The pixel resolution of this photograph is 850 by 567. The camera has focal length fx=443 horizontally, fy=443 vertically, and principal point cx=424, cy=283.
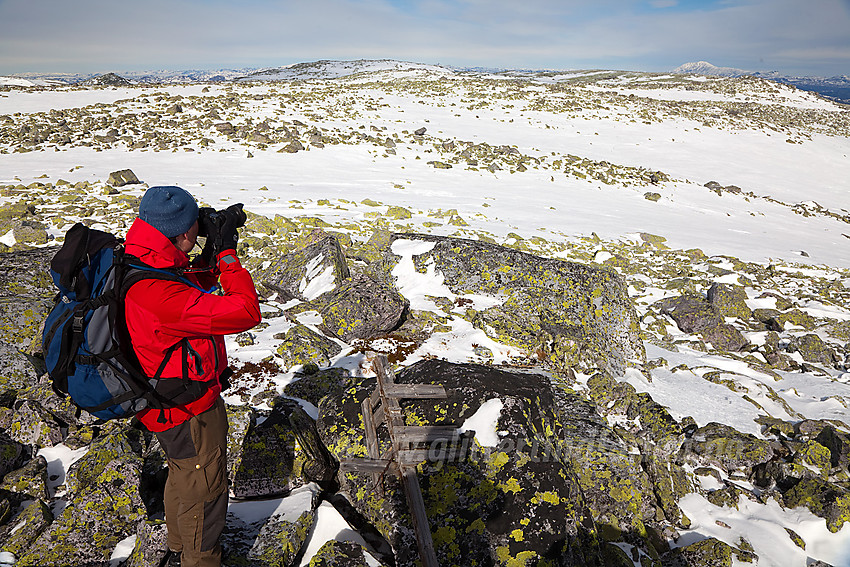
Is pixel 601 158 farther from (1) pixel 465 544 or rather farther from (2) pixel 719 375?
(1) pixel 465 544

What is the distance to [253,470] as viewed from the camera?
505 centimetres

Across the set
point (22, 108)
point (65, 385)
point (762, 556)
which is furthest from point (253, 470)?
point (22, 108)

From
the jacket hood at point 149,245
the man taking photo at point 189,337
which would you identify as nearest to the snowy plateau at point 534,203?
the man taking photo at point 189,337

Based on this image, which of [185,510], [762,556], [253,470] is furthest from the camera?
[762,556]

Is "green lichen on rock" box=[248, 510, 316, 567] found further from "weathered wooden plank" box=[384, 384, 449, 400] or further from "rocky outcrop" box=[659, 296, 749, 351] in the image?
"rocky outcrop" box=[659, 296, 749, 351]

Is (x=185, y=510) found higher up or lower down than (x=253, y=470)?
higher up

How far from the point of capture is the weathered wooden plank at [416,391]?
486cm

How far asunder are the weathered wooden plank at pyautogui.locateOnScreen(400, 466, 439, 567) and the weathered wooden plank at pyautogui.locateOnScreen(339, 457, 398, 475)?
0.54 ft

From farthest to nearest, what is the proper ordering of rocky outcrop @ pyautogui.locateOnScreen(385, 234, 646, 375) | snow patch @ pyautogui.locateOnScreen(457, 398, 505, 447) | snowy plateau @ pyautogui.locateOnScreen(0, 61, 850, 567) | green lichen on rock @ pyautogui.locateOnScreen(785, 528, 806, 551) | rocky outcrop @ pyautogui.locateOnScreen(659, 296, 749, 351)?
rocky outcrop @ pyautogui.locateOnScreen(659, 296, 749, 351), rocky outcrop @ pyautogui.locateOnScreen(385, 234, 646, 375), snowy plateau @ pyautogui.locateOnScreen(0, 61, 850, 567), green lichen on rock @ pyautogui.locateOnScreen(785, 528, 806, 551), snow patch @ pyautogui.locateOnScreen(457, 398, 505, 447)

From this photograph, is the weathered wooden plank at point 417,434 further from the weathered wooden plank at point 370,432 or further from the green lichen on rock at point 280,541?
the green lichen on rock at point 280,541

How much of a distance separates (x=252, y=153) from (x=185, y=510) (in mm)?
23179

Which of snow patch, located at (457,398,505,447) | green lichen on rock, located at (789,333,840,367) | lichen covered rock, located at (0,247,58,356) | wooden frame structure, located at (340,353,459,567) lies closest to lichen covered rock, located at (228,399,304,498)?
wooden frame structure, located at (340,353,459,567)

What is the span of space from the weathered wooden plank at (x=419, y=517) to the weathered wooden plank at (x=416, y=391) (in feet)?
2.48

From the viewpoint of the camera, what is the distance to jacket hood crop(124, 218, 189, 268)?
328cm
